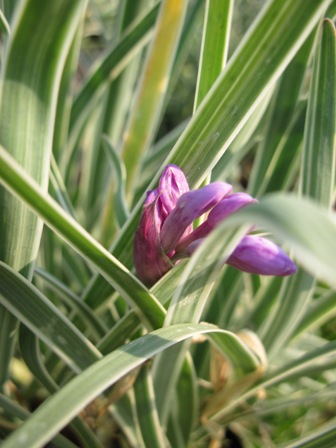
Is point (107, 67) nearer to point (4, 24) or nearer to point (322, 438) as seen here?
point (4, 24)

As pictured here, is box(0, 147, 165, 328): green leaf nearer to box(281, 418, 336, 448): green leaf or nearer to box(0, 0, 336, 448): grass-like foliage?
box(0, 0, 336, 448): grass-like foliage

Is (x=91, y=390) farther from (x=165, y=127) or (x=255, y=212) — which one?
(x=165, y=127)

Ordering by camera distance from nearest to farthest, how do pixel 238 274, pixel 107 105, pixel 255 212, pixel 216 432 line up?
pixel 255 212 → pixel 216 432 → pixel 238 274 → pixel 107 105

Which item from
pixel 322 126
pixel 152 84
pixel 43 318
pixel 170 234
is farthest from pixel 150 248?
pixel 152 84

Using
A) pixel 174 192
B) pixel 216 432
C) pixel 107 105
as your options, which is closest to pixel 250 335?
pixel 216 432

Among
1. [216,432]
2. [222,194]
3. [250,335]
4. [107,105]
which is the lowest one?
[216,432]

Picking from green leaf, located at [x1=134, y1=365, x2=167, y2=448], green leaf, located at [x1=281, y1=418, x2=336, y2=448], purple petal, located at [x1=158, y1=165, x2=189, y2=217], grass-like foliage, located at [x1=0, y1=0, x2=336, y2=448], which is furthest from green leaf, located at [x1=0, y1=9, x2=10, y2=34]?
green leaf, located at [x1=281, y1=418, x2=336, y2=448]
